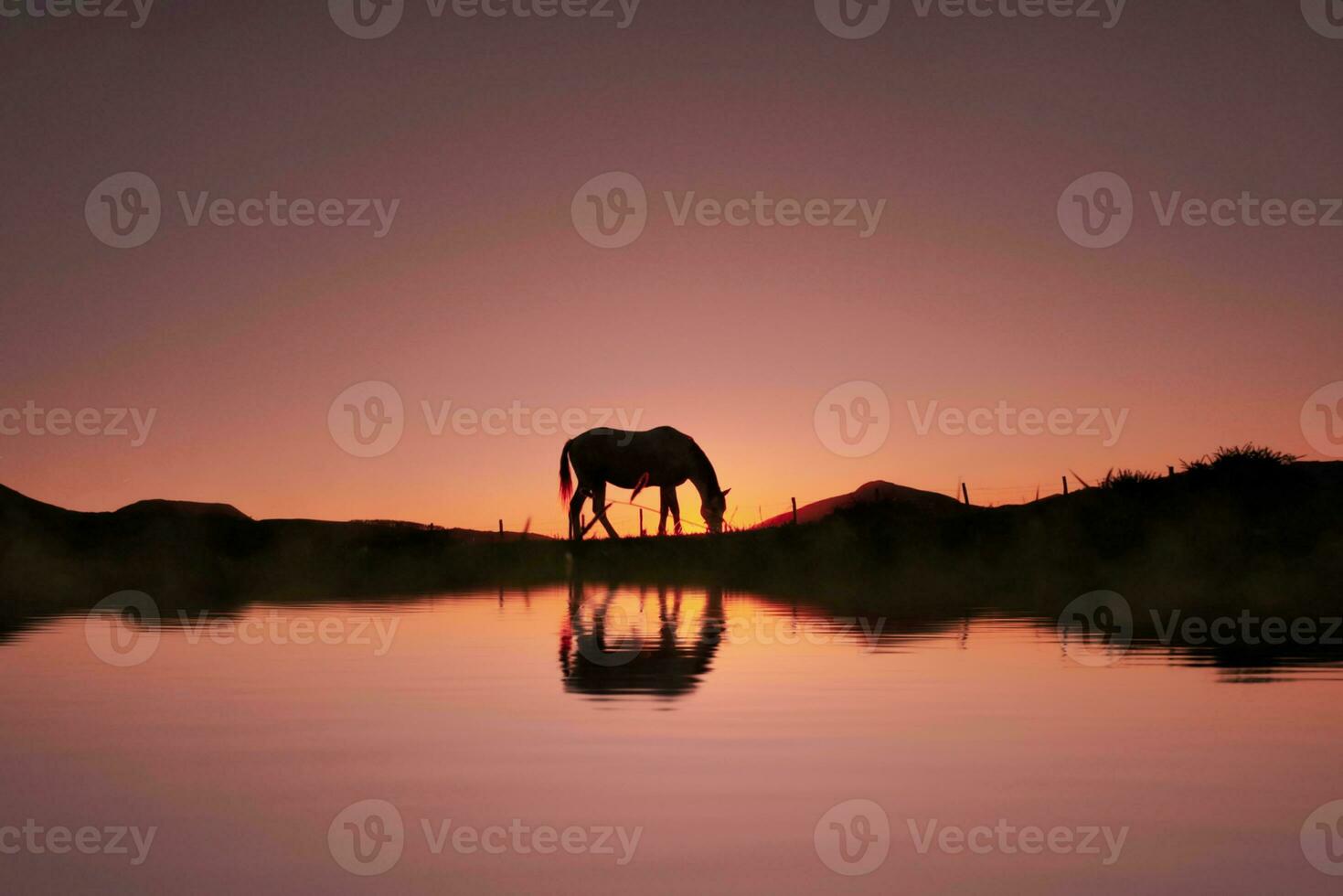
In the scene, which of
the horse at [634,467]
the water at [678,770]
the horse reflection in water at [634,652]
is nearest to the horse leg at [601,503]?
the horse at [634,467]

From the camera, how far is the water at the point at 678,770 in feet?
17.4

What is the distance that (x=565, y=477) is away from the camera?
39.8 meters

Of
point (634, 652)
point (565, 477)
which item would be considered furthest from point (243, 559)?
point (634, 652)

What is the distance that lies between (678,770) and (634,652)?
19.9 ft

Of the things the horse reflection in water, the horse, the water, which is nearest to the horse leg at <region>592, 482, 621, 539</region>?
the horse

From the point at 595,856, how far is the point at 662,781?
4.31 feet

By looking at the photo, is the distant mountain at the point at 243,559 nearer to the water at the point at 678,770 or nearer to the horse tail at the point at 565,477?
the horse tail at the point at 565,477

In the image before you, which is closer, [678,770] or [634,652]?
[678,770]

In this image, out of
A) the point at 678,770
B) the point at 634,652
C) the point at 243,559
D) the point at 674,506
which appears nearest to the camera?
the point at 678,770

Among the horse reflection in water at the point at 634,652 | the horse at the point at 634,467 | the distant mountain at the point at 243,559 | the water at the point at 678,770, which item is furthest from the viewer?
the horse at the point at 634,467

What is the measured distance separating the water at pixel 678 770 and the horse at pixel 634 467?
24829mm

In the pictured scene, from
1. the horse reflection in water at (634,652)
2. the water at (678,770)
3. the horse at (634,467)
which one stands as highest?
the horse at (634,467)

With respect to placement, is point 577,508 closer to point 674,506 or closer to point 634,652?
point 674,506

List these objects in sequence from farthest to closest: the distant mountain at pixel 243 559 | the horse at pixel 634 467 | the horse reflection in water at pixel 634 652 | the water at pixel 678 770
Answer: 1. the horse at pixel 634 467
2. the distant mountain at pixel 243 559
3. the horse reflection in water at pixel 634 652
4. the water at pixel 678 770
